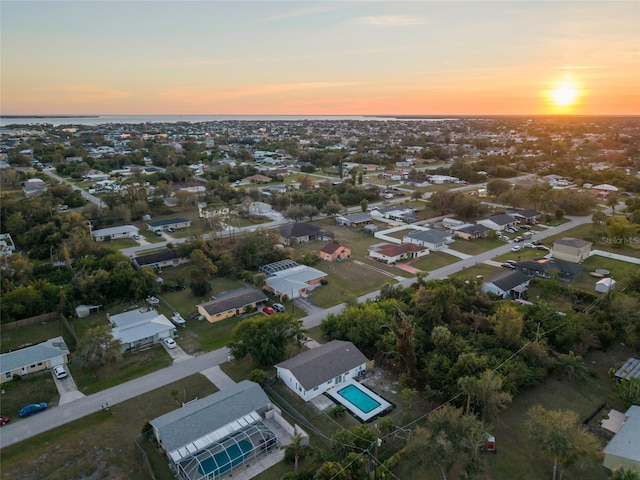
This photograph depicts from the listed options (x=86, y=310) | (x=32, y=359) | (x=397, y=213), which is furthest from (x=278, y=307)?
(x=397, y=213)

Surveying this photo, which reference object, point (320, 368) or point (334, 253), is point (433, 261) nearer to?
point (334, 253)

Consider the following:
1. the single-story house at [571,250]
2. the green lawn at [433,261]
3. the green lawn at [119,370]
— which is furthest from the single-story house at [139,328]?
the single-story house at [571,250]

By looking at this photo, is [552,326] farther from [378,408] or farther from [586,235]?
[586,235]

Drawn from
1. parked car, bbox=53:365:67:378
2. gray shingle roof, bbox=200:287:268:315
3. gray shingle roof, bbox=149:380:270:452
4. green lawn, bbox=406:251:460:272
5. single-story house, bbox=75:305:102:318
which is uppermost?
gray shingle roof, bbox=149:380:270:452

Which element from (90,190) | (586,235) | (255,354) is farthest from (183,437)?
(90,190)

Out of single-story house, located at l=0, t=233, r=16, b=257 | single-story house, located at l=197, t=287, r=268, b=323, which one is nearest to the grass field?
single-story house, located at l=197, t=287, r=268, b=323

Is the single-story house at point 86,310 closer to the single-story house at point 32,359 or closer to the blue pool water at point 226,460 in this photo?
the single-story house at point 32,359

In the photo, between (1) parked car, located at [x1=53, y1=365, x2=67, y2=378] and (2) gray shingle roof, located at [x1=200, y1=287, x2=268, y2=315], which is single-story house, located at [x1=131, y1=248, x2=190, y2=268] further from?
(1) parked car, located at [x1=53, y1=365, x2=67, y2=378]
